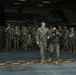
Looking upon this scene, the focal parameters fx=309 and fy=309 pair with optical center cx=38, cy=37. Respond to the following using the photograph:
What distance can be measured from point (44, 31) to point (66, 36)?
684 cm

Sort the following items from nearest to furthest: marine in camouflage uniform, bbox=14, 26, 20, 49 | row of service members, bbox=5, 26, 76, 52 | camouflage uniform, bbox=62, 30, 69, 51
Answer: row of service members, bbox=5, 26, 76, 52 → camouflage uniform, bbox=62, 30, 69, 51 → marine in camouflage uniform, bbox=14, 26, 20, 49

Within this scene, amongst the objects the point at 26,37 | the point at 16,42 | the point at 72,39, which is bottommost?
the point at 16,42

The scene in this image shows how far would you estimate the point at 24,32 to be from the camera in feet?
70.2

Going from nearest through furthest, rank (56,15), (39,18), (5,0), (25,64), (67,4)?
(25,64), (5,0), (67,4), (39,18), (56,15)

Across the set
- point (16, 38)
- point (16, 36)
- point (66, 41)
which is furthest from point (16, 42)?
point (66, 41)

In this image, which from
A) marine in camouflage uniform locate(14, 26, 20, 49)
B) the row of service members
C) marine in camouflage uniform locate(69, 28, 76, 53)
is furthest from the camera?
marine in camouflage uniform locate(14, 26, 20, 49)

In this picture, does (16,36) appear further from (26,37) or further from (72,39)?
(72,39)

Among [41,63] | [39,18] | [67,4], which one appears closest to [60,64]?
[41,63]

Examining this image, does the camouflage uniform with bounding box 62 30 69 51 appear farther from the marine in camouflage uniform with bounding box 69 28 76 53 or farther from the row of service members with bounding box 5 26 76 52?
the marine in camouflage uniform with bounding box 69 28 76 53

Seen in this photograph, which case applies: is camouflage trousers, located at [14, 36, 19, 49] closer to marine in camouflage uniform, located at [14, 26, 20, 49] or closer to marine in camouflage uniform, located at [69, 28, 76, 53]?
marine in camouflage uniform, located at [14, 26, 20, 49]

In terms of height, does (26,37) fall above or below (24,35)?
below

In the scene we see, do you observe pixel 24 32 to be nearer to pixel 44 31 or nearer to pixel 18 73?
pixel 44 31

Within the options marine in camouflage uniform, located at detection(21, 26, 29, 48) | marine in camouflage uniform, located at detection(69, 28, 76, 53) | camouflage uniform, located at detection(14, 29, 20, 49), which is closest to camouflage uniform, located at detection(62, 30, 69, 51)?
marine in camouflage uniform, located at detection(69, 28, 76, 53)

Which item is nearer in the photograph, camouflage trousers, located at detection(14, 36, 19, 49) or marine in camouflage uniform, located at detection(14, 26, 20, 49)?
marine in camouflage uniform, located at detection(14, 26, 20, 49)
